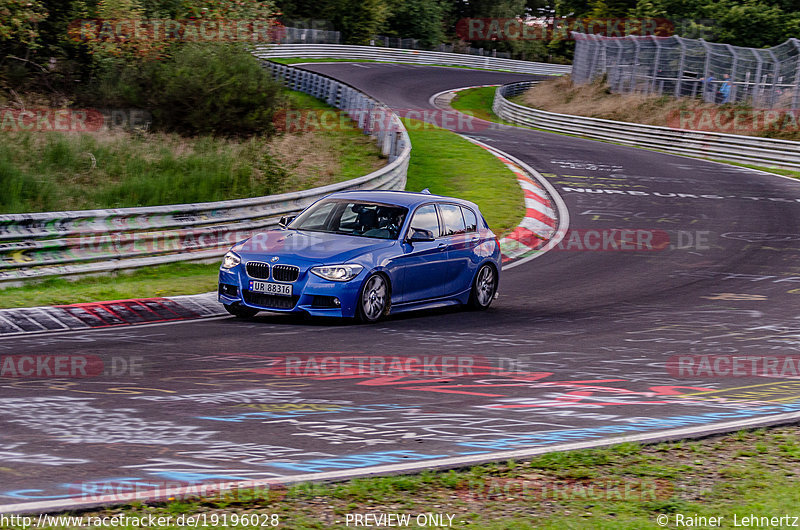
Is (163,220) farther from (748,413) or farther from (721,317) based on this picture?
(748,413)

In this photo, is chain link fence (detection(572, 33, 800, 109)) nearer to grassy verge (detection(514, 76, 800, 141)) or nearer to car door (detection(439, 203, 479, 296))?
grassy verge (detection(514, 76, 800, 141))

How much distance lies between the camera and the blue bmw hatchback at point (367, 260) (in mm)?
10773

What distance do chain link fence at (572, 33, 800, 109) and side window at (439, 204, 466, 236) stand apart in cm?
2729

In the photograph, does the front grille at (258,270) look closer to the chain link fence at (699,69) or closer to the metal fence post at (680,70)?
the chain link fence at (699,69)

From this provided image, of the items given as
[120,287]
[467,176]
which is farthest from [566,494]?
[467,176]

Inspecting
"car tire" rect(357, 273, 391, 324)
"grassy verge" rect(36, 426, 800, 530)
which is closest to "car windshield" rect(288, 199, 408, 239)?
"car tire" rect(357, 273, 391, 324)

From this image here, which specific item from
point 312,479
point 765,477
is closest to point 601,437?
point 765,477

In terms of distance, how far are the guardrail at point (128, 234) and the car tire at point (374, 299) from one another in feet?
13.9

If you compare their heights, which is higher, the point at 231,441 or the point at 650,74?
the point at 650,74

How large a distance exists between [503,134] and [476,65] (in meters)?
37.2

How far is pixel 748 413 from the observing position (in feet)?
23.8

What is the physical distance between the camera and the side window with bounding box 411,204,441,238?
12141mm

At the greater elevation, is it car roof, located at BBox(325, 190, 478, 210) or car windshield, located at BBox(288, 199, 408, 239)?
car roof, located at BBox(325, 190, 478, 210)

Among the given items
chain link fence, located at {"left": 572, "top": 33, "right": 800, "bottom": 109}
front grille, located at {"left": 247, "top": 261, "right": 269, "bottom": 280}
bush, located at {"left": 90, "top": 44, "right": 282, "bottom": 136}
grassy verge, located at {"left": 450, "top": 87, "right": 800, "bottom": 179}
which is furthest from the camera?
grassy verge, located at {"left": 450, "top": 87, "right": 800, "bottom": 179}
